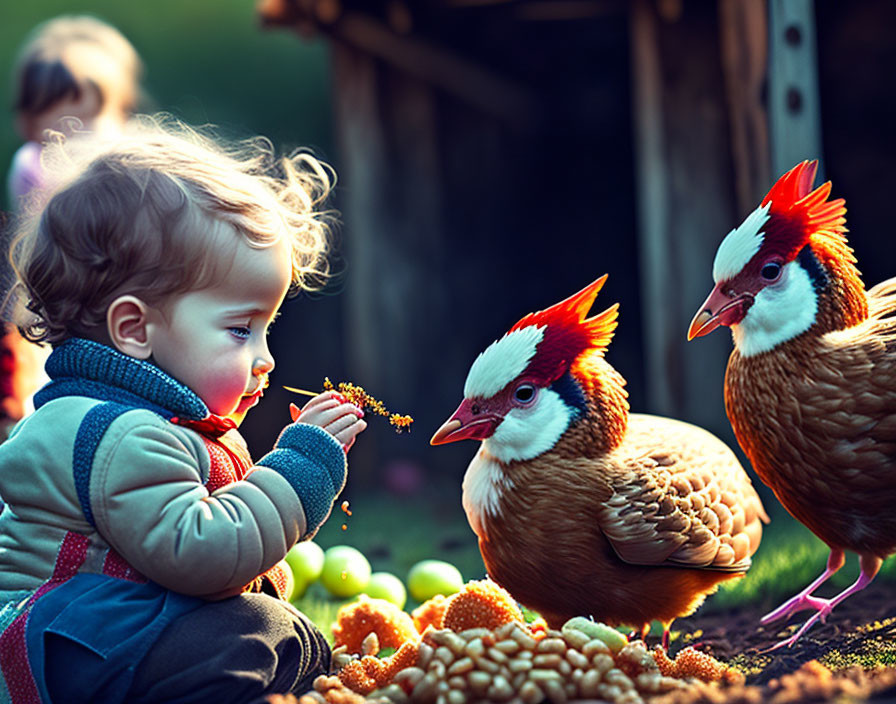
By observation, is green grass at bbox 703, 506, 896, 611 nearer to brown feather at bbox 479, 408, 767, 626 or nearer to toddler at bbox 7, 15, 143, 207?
brown feather at bbox 479, 408, 767, 626

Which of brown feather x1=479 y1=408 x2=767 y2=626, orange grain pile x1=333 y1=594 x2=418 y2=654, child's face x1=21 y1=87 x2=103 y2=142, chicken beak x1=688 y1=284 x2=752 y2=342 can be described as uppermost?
child's face x1=21 y1=87 x2=103 y2=142

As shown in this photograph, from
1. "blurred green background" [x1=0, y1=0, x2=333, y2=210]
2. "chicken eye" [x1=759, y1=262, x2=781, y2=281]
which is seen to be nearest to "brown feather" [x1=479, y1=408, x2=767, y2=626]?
"chicken eye" [x1=759, y1=262, x2=781, y2=281]

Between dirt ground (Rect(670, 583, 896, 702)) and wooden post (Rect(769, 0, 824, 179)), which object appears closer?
dirt ground (Rect(670, 583, 896, 702))

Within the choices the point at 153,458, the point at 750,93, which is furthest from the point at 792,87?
the point at 153,458

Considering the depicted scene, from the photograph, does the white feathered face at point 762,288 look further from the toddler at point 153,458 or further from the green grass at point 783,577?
the green grass at point 783,577

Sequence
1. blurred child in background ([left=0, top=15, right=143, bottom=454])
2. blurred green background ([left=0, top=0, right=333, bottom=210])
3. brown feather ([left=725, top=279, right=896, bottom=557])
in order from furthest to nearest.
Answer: blurred green background ([left=0, top=0, right=333, bottom=210]), blurred child in background ([left=0, top=15, right=143, bottom=454]), brown feather ([left=725, top=279, right=896, bottom=557])

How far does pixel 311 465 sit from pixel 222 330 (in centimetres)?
31

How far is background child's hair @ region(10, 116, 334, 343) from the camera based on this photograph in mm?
1763

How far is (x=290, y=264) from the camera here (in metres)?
1.93

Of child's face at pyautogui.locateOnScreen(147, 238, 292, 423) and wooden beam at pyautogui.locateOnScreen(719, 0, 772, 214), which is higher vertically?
wooden beam at pyautogui.locateOnScreen(719, 0, 772, 214)

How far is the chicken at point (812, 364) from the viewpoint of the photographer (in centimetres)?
193

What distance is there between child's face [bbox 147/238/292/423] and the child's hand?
125mm

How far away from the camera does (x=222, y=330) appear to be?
5.94 ft

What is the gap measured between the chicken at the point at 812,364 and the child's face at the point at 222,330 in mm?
901
